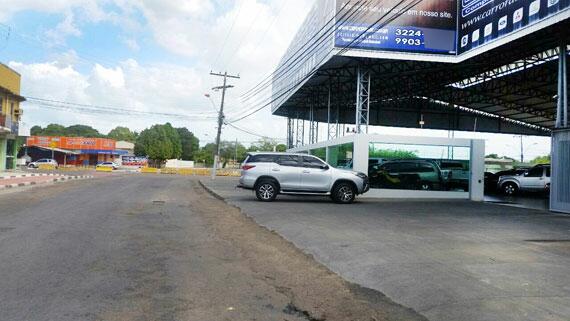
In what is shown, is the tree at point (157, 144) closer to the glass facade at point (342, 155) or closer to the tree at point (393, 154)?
the glass facade at point (342, 155)

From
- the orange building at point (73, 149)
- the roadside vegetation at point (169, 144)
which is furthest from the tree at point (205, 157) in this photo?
the orange building at point (73, 149)

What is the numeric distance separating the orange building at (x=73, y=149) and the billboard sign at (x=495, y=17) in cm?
6717

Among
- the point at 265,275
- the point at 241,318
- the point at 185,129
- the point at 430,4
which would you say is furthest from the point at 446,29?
the point at 185,129

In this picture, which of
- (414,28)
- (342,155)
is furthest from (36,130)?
(414,28)

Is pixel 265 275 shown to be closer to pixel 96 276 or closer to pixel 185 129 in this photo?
pixel 96 276

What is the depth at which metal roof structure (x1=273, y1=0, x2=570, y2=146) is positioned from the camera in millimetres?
25500

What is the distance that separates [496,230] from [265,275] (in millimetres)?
7235

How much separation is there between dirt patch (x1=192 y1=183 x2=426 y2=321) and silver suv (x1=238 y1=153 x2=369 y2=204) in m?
7.57

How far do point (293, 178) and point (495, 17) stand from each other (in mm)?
11177

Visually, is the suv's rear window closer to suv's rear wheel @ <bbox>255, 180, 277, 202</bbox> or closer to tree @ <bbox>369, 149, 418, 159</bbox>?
suv's rear wheel @ <bbox>255, 180, 277, 202</bbox>

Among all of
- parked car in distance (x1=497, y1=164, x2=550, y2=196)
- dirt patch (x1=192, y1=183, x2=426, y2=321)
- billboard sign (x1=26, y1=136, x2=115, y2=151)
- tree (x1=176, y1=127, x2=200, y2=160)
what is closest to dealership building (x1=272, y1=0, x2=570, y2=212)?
parked car in distance (x1=497, y1=164, x2=550, y2=196)

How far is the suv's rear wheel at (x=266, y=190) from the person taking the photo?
60.2 ft

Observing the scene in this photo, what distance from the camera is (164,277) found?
6.50 m

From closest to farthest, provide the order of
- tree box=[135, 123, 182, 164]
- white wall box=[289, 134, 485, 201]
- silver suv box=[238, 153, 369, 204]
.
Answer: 1. silver suv box=[238, 153, 369, 204]
2. white wall box=[289, 134, 485, 201]
3. tree box=[135, 123, 182, 164]
